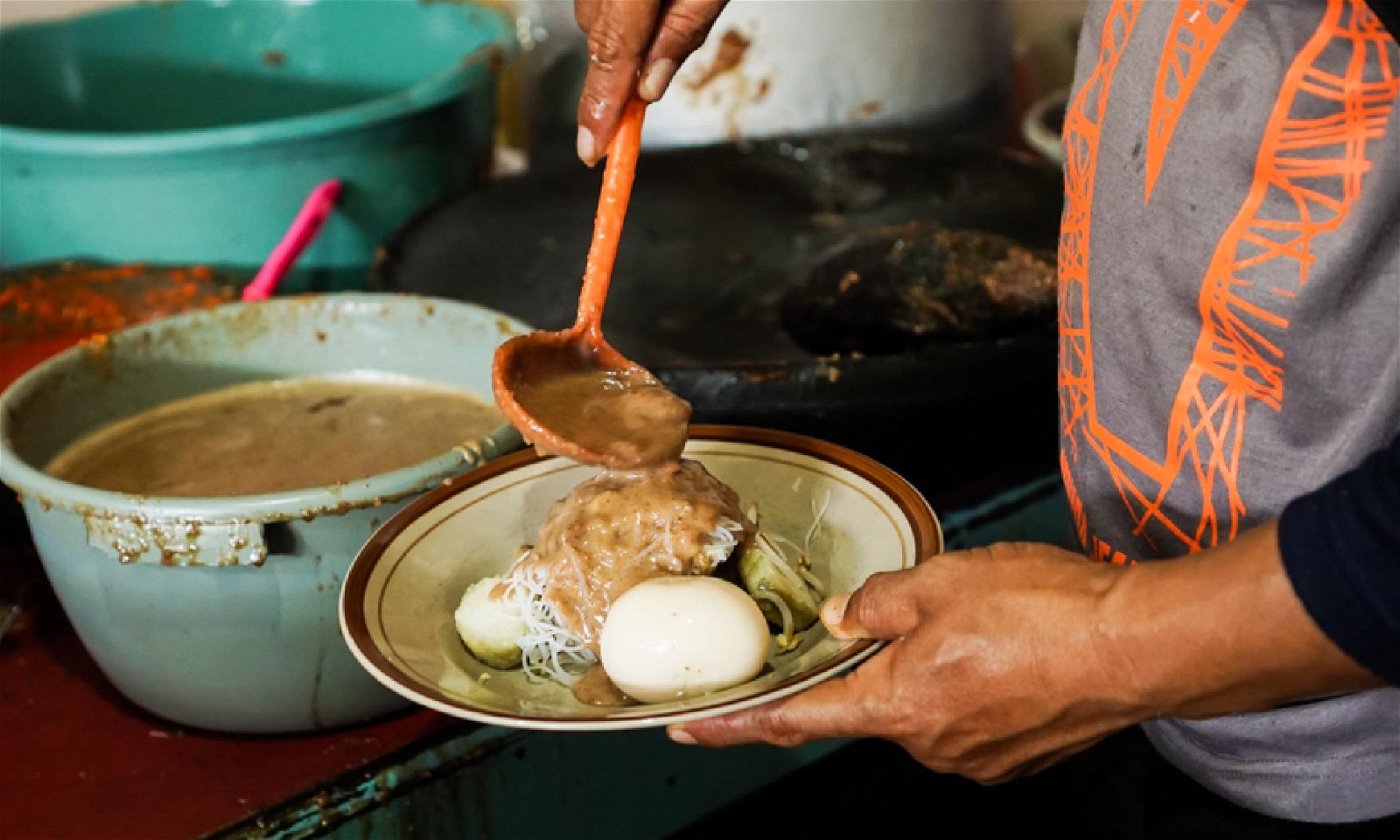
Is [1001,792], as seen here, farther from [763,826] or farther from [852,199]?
[852,199]

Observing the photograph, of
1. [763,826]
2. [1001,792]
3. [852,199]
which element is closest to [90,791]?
[763,826]

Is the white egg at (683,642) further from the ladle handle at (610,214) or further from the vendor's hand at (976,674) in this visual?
the ladle handle at (610,214)

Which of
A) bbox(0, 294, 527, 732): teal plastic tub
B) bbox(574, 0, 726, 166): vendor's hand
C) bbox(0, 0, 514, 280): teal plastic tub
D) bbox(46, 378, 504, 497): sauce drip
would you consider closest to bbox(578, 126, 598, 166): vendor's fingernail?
bbox(574, 0, 726, 166): vendor's hand

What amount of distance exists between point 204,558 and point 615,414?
47 centimetres

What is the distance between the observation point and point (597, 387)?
1.42 metres

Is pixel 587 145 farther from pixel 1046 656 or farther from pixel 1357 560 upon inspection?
pixel 1357 560

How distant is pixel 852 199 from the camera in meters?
2.57

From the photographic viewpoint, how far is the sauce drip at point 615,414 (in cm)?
131

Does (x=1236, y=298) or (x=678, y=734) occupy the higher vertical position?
(x=1236, y=298)

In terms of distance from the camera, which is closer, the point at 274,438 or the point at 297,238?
the point at 274,438

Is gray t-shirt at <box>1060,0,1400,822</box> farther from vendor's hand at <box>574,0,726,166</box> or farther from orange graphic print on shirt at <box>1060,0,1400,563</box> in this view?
vendor's hand at <box>574,0,726,166</box>

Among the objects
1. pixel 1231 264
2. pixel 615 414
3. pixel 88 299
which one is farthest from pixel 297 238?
pixel 1231 264

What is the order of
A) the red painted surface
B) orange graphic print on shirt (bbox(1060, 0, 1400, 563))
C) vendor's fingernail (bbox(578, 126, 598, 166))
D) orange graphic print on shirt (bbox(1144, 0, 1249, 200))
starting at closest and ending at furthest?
orange graphic print on shirt (bbox(1060, 0, 1400, 563)), orange graphic print on shirt (bbox(1144, 0, 1249, 200)), vendor's fingernail (bbox(578, 126, 598, 166)), the red painted surface

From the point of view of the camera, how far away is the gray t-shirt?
3.61 feet
